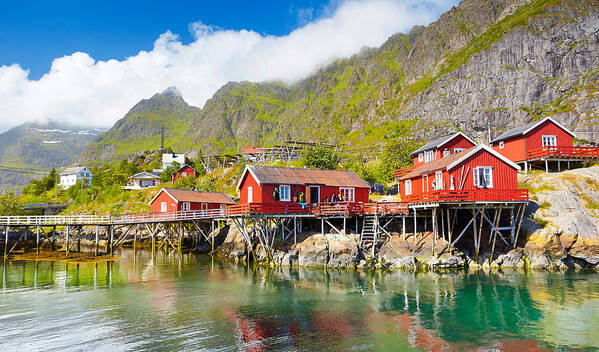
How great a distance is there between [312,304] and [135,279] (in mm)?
18247

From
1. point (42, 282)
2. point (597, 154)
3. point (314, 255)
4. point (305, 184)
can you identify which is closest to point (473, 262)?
point (314, 255)

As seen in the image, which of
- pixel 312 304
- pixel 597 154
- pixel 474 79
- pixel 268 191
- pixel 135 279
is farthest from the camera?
pixel 474 79

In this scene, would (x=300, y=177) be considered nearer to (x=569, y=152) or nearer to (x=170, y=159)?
(x=569, y=152)

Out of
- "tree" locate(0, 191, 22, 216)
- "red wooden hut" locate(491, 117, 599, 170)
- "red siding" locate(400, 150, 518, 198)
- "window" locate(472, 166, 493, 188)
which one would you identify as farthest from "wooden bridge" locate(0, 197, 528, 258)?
"tree" locate(0, 191, 22, 216)

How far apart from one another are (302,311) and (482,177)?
22.8 meters

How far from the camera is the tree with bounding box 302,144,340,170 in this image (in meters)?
66.8

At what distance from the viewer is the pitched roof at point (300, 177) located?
131 ft

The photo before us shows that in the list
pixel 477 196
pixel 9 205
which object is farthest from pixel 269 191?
pixel 9 205

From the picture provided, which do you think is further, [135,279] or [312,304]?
[135,279]

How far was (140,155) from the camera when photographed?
151375 mm

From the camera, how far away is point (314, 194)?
41844 millimetres

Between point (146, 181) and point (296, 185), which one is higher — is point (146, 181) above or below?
above

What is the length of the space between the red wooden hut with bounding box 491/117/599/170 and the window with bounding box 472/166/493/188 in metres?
14.5

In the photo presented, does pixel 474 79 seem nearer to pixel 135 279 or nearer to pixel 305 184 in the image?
pixel 305 184
